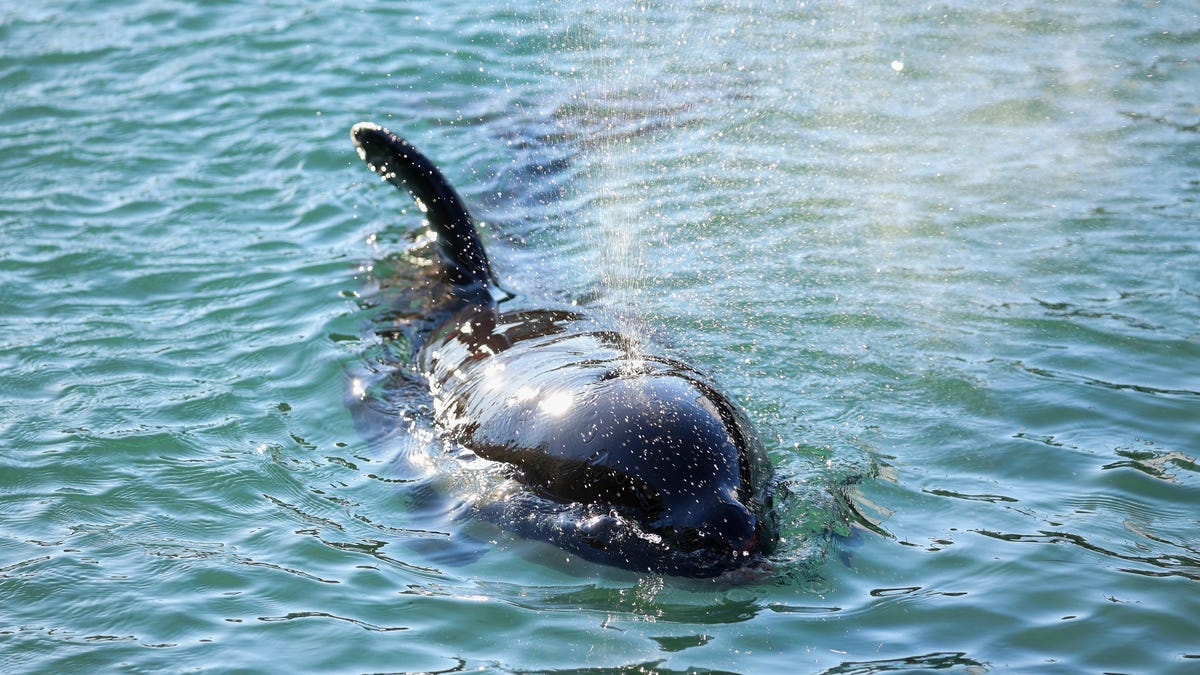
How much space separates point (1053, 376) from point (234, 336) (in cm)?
515

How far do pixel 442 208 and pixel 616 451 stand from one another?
10.4 ft

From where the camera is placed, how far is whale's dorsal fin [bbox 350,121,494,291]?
748 centimetres

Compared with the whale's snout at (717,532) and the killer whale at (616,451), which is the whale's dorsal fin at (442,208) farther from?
the whale's snout at (717,532)

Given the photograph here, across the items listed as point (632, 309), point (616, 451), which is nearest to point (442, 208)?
point (632, 309)

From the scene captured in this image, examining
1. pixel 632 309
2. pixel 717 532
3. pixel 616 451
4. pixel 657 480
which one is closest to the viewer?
pixel 717 532

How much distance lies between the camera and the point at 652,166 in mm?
9891

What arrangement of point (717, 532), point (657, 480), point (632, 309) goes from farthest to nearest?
point (632, 309) → point (657, 480) → point (717, 532)

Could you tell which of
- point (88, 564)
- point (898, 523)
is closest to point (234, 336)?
point (88, 564)

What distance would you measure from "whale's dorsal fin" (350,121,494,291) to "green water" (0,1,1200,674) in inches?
15.6

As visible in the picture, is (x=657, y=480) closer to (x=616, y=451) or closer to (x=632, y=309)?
(x=616, y=451)

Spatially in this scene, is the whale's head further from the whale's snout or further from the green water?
the green water

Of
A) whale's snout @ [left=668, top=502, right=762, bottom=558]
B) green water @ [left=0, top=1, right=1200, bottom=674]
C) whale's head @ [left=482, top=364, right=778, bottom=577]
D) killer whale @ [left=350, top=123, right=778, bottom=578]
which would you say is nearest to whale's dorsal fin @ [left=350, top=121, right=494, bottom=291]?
green water @ [left=0, top=1, right=1200, bottom=674]

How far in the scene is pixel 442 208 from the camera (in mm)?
7645

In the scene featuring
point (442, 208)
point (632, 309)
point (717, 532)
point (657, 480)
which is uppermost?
point (442, 208)
